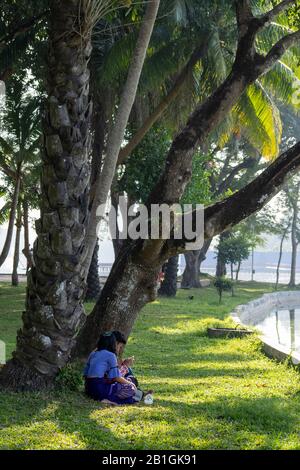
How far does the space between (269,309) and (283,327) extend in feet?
24.7

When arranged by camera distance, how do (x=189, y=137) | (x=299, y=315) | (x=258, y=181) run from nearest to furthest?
(x=258, y=181) < (x=189, y=137) < (x=299, y=315)

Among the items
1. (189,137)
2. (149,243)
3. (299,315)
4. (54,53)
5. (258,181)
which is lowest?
(299,315)

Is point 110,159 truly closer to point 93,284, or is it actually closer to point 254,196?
point 254,196

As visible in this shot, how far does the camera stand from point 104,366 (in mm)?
8180

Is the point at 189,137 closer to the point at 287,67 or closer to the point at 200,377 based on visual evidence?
the point at 200,377

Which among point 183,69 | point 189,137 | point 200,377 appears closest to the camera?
point 189,137

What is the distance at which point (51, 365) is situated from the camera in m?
8.36

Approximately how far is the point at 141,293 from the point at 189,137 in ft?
7.64

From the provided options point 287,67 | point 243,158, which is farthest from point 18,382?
point 243,158

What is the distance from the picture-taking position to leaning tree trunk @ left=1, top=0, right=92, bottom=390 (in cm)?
829

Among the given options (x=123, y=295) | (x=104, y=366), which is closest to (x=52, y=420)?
(x=104, y=366)

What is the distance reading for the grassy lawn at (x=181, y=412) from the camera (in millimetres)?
6352

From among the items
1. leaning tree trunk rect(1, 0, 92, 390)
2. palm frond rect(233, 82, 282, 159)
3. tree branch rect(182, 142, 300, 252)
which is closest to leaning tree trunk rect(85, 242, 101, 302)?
palm frond rect(233, 82, 282, 159)

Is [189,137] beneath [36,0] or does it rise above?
beneath
